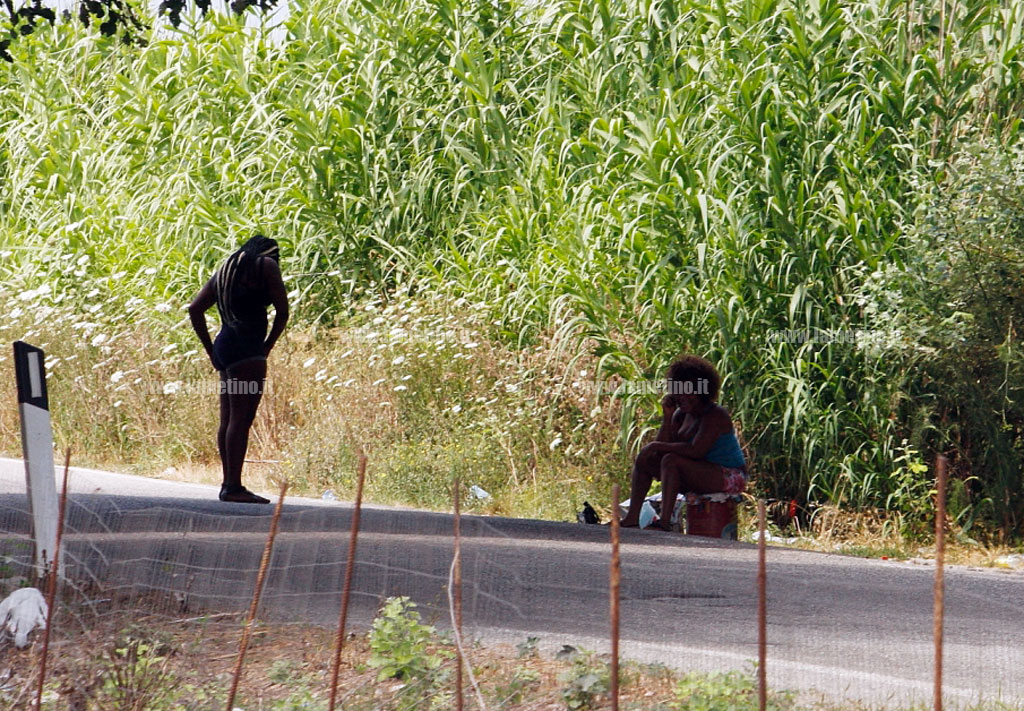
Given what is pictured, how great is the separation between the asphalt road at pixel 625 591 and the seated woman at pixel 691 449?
1052 mm

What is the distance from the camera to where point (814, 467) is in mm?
9039

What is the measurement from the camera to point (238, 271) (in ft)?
27.8

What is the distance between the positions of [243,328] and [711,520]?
2.96m

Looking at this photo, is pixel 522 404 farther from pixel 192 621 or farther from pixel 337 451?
pixel 192 621

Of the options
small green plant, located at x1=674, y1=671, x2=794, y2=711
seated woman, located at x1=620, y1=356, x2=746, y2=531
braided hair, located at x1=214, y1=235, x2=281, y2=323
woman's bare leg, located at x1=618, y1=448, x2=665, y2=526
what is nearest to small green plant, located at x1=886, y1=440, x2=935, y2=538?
seated woman, located at x1=620, y1=356, x2=746, y2=531

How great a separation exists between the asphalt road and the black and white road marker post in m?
0.14

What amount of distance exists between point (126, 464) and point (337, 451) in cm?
264

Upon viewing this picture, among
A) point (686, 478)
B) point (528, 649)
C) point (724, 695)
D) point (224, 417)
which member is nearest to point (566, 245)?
point (224, 417)

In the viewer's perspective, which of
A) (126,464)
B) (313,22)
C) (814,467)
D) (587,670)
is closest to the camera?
(587,670)

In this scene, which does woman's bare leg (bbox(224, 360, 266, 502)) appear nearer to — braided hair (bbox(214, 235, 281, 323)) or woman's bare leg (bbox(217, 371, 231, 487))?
woman's bare leg (bbox(217, 371, 231, 487))

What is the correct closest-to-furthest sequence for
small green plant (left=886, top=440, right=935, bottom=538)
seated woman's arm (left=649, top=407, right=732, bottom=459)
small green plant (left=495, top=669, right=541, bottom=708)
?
small green plant (left=495, top=669, right=541, bottom=708), seated woman's arm (left=649, top=407, right=732, bottom=459), small green plant (left=886, top=440, right=935, bottom=538)

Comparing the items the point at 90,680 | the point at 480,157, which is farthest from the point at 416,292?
the point at 90,680

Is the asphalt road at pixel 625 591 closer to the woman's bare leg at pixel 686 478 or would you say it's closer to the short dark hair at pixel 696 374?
the woman's bare leg at pixel 686 478

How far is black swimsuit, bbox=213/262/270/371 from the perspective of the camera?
8.50 metres
